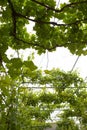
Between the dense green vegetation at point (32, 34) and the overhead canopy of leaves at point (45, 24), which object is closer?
the dense green vegetation at point (32, 34)

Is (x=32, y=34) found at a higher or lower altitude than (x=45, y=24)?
higher

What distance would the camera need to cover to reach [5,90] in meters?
1.46

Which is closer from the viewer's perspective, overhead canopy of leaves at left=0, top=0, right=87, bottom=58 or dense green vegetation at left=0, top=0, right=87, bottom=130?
dense green vegetation at left=0, top=0, right=87, bottom=130

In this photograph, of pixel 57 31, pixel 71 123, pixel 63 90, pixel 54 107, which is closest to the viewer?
pixel 57 31

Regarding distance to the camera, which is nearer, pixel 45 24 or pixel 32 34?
pixel 45 24

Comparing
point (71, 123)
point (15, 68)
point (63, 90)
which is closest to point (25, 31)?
point (15, 68)

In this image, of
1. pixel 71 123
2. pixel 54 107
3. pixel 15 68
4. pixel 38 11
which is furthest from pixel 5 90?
pixel 71 123

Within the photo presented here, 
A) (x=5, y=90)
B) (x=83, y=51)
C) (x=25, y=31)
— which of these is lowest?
(x=5, y=90)

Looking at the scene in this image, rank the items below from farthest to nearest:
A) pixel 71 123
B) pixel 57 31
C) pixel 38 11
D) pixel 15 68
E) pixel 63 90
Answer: pixel 71 123
pixel 63 90
pixel 57 31
pixel 38 11
pixel 15 68

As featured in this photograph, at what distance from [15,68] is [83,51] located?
1.23 meters

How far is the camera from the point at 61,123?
18359 mm

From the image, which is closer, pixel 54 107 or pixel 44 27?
pixel 44 27

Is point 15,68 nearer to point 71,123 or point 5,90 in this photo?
point 5,90

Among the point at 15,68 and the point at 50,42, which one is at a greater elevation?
the point at 50,42
